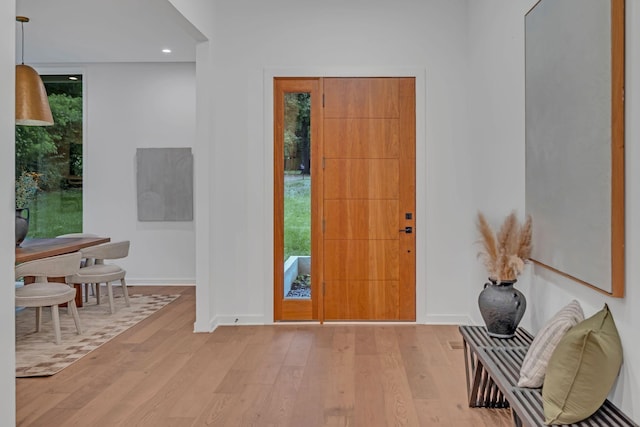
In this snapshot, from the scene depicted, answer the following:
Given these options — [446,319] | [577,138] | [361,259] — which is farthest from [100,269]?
[577,138]

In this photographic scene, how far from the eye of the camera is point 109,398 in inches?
119

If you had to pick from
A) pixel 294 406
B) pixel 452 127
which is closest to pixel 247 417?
pixel 294 406

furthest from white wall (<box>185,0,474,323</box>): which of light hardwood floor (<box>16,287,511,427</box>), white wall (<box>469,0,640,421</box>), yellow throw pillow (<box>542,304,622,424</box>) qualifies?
yellow throw pillow (<box>542,304,622,424</box>)

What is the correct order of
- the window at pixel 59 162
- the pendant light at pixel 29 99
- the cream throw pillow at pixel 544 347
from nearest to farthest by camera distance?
the cream throw pillow at pixel 544 347 → the pendant light at pixel 29 99 → the window at pixel 59 162

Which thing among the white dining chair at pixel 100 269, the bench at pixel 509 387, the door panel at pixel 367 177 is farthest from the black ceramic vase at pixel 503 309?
the white dining chair at pixel 100 269

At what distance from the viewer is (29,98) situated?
4.44 m

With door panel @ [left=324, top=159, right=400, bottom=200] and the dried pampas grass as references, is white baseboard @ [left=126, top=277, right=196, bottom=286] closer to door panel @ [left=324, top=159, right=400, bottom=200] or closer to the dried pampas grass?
door panel @ [left=324, top=159, right=400, bottom=200]

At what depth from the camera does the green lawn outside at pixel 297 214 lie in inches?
186

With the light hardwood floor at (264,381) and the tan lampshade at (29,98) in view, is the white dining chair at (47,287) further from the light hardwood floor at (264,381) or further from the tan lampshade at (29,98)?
the tan lampshade at (29,98)

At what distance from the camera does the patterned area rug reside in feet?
12.0

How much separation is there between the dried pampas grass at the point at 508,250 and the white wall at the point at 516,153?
6.6 inches

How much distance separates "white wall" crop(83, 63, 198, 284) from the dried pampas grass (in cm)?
453

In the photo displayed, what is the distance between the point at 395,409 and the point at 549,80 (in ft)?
6.33

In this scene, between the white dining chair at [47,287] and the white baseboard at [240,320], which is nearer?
the white dining chair at [47,287]
